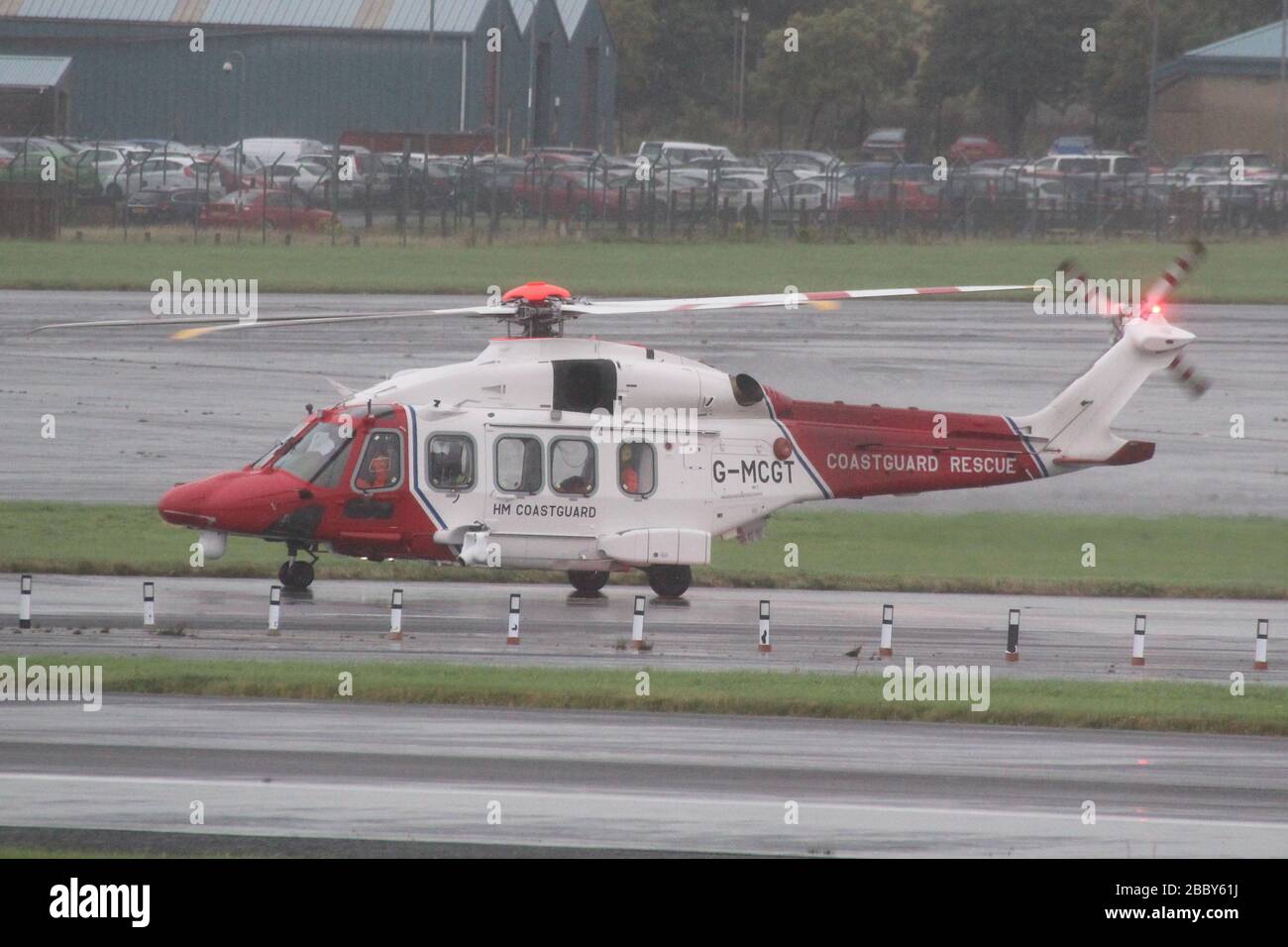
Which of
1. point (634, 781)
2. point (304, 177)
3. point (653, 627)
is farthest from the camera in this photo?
point (304, 177)

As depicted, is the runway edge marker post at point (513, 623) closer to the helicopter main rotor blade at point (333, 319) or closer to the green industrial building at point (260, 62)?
the helicopter main rotor blade at point (333, 319)

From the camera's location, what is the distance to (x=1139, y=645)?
17.5 m

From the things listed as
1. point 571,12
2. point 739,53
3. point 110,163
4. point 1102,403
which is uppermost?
point 571,12

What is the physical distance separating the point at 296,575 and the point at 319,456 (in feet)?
4.50

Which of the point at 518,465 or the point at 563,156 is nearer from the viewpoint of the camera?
the point at 518,465

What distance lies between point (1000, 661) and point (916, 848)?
610 cm

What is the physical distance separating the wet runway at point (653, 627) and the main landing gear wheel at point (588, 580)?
0.19 m

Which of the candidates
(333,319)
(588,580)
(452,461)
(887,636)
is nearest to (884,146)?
(588,580)

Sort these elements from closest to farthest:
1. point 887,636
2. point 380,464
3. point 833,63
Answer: point 887,636 < point 380,464 < point 833,63

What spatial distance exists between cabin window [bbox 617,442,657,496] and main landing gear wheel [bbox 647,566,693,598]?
1.07m

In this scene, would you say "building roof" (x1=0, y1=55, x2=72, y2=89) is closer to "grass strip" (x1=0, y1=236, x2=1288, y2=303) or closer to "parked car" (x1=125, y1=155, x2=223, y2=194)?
"parked car" (x1=125, y1=155, x2=223, y2=194)

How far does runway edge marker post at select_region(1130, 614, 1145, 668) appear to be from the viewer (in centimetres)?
1734

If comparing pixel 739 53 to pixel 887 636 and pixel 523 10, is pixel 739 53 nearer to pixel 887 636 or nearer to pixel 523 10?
pixel 523 10

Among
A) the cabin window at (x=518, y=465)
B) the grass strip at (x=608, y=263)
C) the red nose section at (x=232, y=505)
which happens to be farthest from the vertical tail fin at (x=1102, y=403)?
the grass strip at (x=608, y=263)
